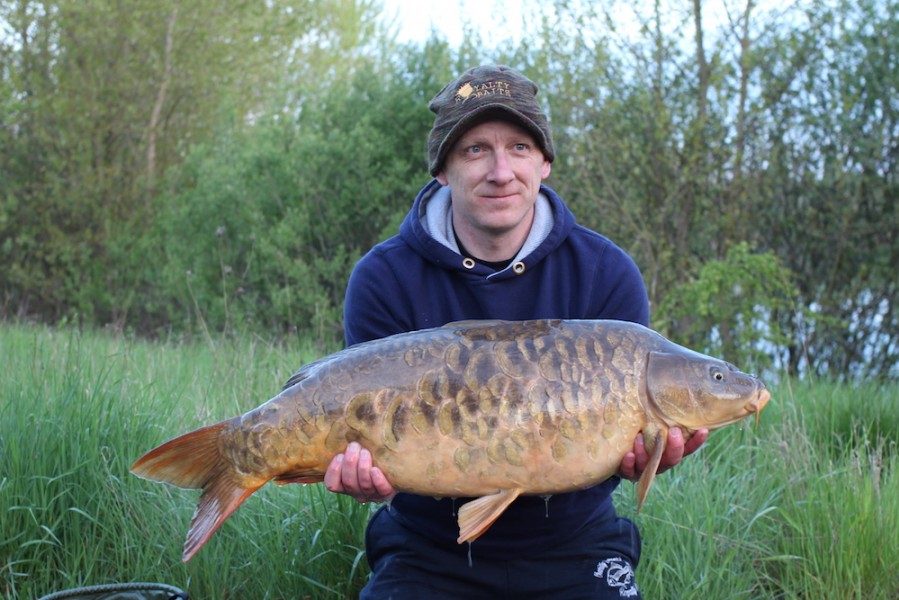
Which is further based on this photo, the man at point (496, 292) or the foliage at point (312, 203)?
the foliage at point (312, 203)

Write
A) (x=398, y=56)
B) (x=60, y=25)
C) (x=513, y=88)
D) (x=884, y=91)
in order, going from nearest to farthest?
(x=513, y=88) → (x=884, y=91) → (x=398, y=56) → (x=60, y=25)

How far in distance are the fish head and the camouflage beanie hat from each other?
2.17ft

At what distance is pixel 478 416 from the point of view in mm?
1785

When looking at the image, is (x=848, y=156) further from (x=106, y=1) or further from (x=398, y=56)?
(x=106, y=1)

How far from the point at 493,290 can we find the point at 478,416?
19.6 inches

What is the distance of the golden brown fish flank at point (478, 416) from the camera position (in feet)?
5.85

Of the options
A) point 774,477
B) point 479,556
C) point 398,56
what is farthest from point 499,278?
point 398,56

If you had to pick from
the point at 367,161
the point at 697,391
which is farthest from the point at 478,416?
the point at 367,161

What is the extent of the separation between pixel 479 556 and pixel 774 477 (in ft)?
3.76

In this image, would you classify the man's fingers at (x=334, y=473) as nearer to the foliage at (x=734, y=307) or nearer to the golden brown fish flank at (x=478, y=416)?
the golden brown fish flank at (x=478, y=416)

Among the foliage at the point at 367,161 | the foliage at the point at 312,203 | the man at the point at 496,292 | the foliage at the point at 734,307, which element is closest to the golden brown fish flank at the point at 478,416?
the man at the point at 496,292

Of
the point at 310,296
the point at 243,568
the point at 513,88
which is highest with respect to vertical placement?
the point at 513,88

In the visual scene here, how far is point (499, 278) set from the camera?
2.22 meters

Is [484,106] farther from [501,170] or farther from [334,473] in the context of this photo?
[334,473]
